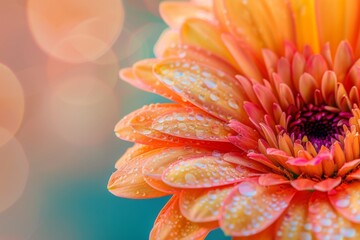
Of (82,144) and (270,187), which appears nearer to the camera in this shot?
(270,187)

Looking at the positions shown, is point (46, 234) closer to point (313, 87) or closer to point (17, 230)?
point (17, 230)

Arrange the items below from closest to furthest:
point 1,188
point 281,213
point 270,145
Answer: point 281,213
point 270,145
point 1,188

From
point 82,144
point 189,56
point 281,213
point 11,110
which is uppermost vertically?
point 189,56

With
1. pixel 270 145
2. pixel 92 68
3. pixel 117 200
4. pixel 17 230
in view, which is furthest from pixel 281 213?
pixel 92 68

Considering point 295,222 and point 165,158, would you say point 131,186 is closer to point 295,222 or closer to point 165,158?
point 165,158

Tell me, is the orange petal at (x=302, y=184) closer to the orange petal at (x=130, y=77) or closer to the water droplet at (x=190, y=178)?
the water droplet at (x=190, y=178)

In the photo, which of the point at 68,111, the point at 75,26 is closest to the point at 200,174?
the point at 68,111

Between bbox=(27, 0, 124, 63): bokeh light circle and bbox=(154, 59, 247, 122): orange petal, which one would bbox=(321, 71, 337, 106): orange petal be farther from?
bbox=(27, 0, 124, 63): bokeh light circle

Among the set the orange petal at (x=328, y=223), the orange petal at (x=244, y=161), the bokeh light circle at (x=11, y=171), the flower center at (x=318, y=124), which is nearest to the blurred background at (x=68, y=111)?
the bokeh light circle at (x=11, y=171)
